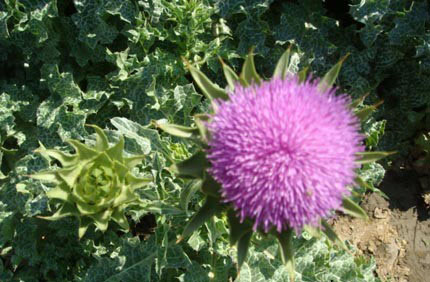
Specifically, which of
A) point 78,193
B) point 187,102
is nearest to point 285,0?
Answer: point 187,102

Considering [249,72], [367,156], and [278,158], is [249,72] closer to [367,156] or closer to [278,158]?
[278,158]

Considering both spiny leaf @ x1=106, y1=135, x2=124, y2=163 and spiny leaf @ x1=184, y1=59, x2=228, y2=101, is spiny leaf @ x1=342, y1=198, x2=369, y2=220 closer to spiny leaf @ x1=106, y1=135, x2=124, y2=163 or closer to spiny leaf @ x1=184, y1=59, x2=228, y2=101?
spiny leaf @ x1=184, y1=59, x2=228, y2=101

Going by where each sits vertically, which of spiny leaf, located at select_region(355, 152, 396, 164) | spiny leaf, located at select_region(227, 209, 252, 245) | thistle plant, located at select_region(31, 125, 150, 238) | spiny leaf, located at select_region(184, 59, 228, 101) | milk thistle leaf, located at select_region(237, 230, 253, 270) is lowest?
milk thistle leaf, located at select_region(237, 230, 253, 270)

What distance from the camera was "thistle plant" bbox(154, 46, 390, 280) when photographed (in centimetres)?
220

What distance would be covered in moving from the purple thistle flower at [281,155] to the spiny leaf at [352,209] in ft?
0.33

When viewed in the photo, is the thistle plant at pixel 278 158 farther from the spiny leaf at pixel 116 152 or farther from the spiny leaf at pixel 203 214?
the spiny leaf at pixel 116 152

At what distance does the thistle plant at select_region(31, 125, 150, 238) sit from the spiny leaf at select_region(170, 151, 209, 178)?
176 mm

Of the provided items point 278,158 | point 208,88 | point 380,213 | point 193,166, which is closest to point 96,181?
point 193,166

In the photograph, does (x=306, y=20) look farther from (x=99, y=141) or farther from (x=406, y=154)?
(x=99, y=141)

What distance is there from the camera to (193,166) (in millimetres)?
2414

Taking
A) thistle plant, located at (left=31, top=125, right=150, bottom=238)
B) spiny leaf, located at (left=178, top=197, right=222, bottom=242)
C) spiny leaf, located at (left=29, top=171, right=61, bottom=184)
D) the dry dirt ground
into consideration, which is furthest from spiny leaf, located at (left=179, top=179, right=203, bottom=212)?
the dry dirt ground

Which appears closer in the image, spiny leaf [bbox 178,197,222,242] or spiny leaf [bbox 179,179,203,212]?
spiny leaf [bbox 178,197,222,242]

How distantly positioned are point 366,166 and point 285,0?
153 cm

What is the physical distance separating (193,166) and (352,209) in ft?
2.66
